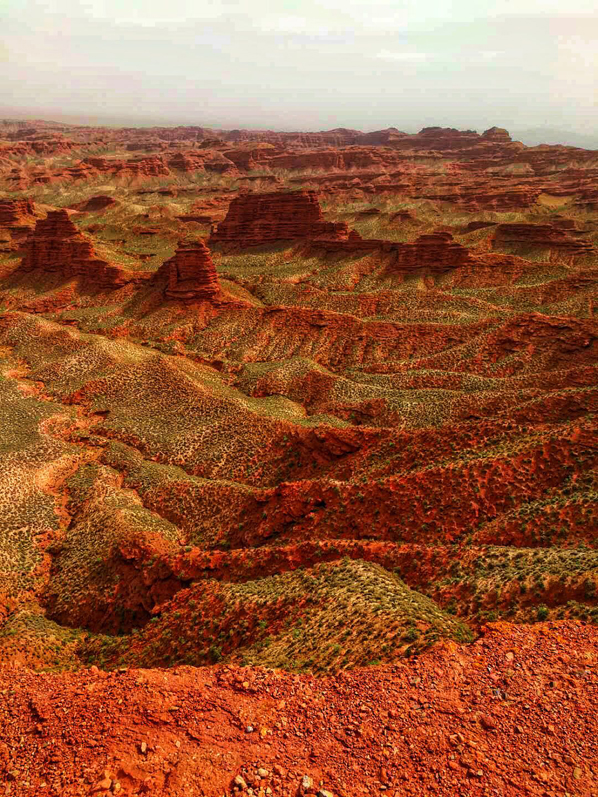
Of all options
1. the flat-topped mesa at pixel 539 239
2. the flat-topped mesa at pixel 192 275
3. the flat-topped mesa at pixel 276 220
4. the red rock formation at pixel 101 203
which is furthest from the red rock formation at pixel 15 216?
the flat-topped mesa at pixel 539 239

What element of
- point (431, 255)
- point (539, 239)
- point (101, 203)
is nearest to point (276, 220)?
point (431, 255)

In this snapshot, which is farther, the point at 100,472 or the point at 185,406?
the point at 185,406

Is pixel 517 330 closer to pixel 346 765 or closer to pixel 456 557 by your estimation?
pixel 456 557

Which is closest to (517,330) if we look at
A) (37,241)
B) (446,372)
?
(446,372)

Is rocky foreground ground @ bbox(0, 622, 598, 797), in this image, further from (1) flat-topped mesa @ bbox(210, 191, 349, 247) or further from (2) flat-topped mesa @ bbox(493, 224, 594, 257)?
(2) flat-topped mesa @ bbox(493, 224, 594, 257)

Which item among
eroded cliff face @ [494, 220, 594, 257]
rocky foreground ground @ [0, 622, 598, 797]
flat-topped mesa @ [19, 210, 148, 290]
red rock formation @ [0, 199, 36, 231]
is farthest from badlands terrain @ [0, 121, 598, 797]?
red rock formation @ [0, 199, 36, 231]

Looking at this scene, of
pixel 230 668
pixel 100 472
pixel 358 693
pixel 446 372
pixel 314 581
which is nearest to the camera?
pixel 358 693

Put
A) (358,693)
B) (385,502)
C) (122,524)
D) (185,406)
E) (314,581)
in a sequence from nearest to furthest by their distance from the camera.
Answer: (358,693)
(314,581)
(385,502)
(122,524)
(185,406)

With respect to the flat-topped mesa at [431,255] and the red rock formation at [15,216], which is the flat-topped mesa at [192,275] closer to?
the flat-topped mesa at [431,255]
